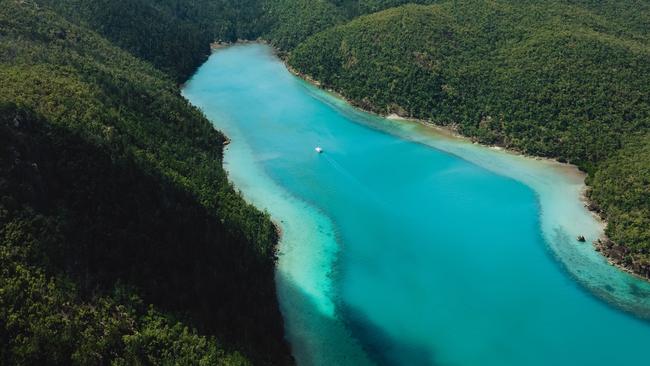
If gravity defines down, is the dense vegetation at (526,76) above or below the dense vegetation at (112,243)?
above

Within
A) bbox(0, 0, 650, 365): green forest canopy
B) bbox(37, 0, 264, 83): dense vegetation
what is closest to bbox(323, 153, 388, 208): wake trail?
bbox(0, 0, 650, 365): green forest canopy

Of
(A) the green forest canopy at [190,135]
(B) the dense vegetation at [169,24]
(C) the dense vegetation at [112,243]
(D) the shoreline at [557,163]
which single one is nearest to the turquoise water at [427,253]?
(D) the shoreline at [557,163]

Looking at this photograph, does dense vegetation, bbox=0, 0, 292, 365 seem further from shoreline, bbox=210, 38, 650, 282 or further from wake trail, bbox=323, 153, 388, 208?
shoreline, bbox=210, 38, 650, 282

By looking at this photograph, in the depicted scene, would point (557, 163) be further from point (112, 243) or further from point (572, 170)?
point (112, 243)

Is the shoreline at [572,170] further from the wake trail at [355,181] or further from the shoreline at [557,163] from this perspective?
the wake trail at [355,181]

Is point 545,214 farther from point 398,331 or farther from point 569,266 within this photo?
point 398,331

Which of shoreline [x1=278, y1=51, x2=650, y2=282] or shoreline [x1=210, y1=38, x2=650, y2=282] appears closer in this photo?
shoreline [x1=278, y1=51, x2=650, y2=282]

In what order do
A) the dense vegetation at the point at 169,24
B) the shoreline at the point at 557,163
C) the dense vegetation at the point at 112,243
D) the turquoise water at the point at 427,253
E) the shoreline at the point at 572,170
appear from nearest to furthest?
the dense vegetation at the point at 112,243 < the turquoise water at the point at 427,253 < the shoreline at the point at 572,170 < the shoreline at the point at 557,163 < the dense vegetation at the point at 169,24
